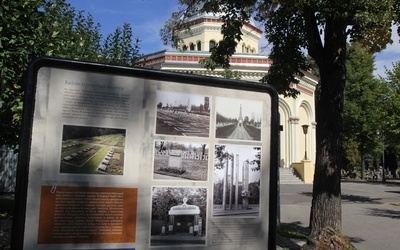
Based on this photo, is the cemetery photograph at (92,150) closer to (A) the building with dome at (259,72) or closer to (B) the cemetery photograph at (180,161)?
(B) the cemetery photograph at (180,161)

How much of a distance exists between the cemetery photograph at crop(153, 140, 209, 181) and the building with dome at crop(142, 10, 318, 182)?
23.7m

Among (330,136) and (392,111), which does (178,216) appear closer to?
(330,136)

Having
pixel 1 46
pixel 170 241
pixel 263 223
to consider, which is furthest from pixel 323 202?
pixel 1 46

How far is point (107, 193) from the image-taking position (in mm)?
2438

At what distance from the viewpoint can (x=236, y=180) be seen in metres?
2.74

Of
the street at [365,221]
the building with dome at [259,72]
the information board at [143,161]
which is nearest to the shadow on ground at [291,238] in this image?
the street at [365,221]

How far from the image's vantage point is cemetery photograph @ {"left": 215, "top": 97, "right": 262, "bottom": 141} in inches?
Result: 108

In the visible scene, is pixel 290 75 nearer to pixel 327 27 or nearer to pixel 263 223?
pixel 327 27

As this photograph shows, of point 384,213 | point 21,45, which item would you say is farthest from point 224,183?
point 384,213

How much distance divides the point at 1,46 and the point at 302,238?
273 inches

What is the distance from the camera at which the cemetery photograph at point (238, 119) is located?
8.97 ft

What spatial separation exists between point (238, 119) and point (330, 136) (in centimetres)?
425

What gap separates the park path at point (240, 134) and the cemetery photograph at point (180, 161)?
0.74ft

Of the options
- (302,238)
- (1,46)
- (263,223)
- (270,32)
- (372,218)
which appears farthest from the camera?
(372,218)
